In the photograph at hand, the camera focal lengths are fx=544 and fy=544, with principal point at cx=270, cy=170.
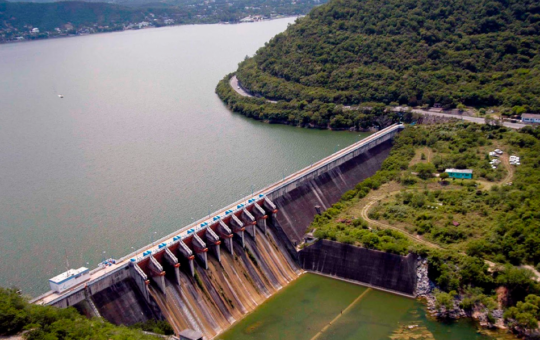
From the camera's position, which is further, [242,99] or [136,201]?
[242,99]

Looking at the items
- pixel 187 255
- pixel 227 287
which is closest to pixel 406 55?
pixel 227 287

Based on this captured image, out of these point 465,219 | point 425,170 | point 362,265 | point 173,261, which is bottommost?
point 362,265

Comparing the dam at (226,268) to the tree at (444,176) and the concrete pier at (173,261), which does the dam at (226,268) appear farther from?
the tree at (444,176)

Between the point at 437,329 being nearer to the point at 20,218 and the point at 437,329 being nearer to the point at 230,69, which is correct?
the point at 20,218

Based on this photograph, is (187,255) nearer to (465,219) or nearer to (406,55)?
(465,219)

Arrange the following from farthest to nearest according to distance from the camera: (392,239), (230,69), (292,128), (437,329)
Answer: (230,69) → (292,128) → (392,239) → (437,329)

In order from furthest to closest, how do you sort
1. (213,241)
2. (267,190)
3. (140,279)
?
(267,190), (213,241), (140,279)

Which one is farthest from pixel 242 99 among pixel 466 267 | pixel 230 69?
pixel 466 267
